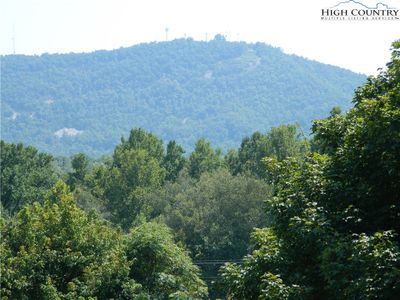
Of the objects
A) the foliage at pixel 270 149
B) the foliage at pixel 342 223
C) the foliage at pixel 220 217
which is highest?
the foliage at pixel 270 149

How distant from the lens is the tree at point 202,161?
198 ft

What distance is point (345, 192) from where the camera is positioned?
34.4ft

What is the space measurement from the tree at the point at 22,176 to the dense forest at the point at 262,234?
5.26 m

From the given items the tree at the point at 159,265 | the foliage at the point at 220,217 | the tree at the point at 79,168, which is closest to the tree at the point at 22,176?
the tree at the point at 79,168

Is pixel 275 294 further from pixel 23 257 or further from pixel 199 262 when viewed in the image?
pixel 199 262

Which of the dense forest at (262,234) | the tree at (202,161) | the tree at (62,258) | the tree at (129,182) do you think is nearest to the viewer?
the dense forest at (262,234)

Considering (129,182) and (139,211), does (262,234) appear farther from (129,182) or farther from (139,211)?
(129,182)

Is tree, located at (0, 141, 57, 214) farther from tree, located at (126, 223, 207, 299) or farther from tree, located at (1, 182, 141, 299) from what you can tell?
tree, located at (126, 223, 207, 299)

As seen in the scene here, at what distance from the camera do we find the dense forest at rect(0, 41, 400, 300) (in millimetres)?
9703

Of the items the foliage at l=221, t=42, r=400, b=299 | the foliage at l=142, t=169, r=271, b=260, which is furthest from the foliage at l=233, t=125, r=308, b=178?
the foliage at l=221, t=42, r=400, b=299

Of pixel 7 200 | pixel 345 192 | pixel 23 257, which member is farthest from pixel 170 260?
pixel 7 200

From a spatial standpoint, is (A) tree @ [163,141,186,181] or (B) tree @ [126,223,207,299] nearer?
(B) tree @ [126,223,207,299]

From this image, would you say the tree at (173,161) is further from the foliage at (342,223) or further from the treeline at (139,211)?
the foliage at (342,223)

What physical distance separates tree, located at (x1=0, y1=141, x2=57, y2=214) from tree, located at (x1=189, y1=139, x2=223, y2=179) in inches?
443
